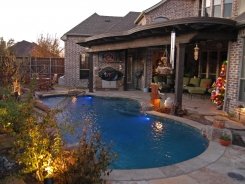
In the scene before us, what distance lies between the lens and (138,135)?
28.7 feet

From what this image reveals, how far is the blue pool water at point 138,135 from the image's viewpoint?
6663 millimetres

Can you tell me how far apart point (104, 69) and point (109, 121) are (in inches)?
349

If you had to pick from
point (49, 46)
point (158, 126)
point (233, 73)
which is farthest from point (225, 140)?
point (49, 46)

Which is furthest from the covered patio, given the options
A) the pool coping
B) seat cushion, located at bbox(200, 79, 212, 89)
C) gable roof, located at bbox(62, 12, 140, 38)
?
the pool coping

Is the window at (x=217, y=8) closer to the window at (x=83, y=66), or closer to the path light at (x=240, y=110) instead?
the path light at (x=240, y=110)

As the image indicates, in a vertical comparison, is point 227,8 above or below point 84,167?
above

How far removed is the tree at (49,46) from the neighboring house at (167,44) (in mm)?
11148

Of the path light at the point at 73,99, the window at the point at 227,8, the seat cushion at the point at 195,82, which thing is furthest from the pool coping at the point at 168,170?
the path light at the point at 73,99

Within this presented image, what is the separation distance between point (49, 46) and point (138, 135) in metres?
26.9

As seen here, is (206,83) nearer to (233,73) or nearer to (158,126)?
(233,73)

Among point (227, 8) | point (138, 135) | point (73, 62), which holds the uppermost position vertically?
point (227, 8)

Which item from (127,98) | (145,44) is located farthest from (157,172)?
(127,98)

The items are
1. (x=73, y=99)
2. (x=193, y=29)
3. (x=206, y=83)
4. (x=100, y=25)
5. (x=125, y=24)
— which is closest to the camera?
(x=193, y=29)

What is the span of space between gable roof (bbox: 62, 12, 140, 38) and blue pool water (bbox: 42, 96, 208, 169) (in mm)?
7969
